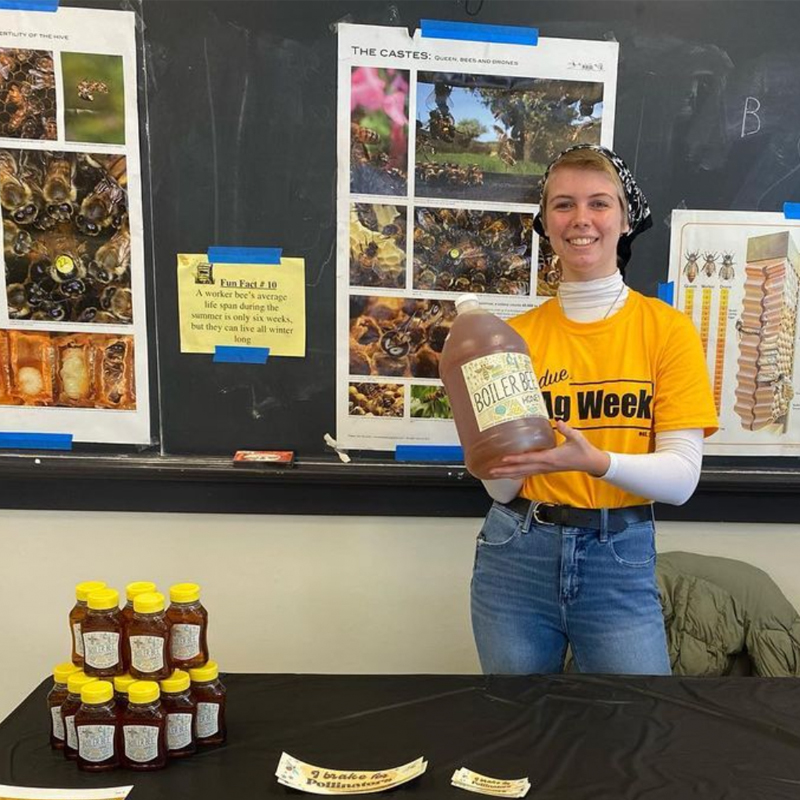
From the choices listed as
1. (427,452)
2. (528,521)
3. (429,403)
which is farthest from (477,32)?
(528,521)

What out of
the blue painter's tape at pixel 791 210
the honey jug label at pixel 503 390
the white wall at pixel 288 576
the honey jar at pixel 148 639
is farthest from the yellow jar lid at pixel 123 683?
the blue painter's tape at pixel 791 210

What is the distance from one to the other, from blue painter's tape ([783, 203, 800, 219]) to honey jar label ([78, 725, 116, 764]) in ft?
5.38

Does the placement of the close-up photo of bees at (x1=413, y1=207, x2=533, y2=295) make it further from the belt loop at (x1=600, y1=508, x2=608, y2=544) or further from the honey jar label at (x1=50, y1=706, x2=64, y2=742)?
the honey jar label at (x1=50, y1=706, x2=64, y2=742)

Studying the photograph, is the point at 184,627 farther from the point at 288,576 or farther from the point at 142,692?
the point at 288,576

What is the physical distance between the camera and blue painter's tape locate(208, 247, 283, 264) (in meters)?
1.59

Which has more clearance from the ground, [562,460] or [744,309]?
[744,309]

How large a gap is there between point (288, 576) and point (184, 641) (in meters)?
0.81

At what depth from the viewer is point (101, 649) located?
89 centimetres

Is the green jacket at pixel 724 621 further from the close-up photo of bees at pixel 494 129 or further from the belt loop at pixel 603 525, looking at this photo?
the close-up photo of bees at pixel 494 129

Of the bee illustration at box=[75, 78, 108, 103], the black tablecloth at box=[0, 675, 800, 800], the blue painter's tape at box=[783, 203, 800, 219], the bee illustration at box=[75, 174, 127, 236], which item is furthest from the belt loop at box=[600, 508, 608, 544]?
the bee illustration at box=[75, 78, 108, 103]

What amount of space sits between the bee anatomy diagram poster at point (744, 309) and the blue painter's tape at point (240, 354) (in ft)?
3.09

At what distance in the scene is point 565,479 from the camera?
121 cm

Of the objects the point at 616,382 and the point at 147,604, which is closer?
the point at 147,604

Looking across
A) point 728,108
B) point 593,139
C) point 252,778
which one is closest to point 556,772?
point 252,778
